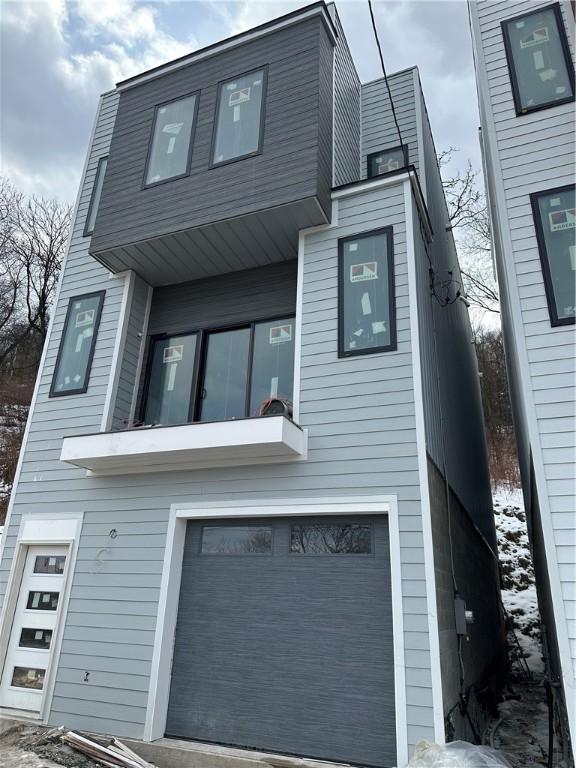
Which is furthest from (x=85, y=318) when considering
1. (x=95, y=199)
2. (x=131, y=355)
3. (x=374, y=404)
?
(x=374, y=404)

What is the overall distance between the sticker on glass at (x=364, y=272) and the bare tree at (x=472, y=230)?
9.63 meters

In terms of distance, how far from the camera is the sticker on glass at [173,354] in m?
6.62

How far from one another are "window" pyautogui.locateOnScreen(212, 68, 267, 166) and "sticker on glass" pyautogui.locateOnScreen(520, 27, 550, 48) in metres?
2.95

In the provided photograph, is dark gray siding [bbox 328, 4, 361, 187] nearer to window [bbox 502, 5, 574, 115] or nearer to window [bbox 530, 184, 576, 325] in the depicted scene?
window [bbox 502, 5, 574, 115]

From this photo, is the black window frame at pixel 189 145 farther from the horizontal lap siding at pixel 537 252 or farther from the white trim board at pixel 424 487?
the horizontal lap siding at pixel 537 252

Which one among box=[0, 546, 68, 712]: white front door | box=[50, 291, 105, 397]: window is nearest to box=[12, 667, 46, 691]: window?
box=[0, 546, 68, 712]: white front door

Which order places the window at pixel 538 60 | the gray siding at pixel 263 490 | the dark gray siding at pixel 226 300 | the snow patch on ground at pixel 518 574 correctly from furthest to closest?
the snow patch on ground at pixel 518 574 → the dark gray siding at pixel 226 300 → the window at pixel 538 60 → the gray siding at pixel 263 490

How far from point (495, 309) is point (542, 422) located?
47.4ft

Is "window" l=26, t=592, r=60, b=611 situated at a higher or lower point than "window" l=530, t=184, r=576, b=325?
lower

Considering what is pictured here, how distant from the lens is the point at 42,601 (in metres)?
5.74

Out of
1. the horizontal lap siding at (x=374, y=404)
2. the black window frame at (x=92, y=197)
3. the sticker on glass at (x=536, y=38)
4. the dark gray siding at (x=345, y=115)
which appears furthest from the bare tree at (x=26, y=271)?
the sticker on glass at (x=536, y=38)

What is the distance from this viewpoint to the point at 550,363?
13.8ft

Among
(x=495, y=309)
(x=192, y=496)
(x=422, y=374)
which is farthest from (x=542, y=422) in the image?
(x=495, y=309)

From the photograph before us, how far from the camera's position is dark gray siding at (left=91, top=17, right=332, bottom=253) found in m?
5.61
